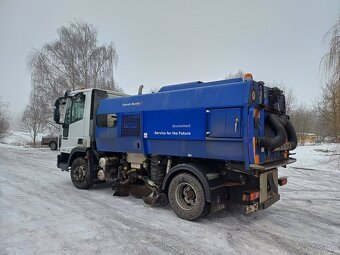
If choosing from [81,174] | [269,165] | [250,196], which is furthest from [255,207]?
[81,174]

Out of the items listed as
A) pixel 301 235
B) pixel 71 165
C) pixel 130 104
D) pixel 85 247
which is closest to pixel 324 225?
pixel 301 235

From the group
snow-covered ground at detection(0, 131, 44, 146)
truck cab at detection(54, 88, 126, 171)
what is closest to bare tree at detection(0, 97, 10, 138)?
snow-covered ground at detection(0, 131, 44, 146)

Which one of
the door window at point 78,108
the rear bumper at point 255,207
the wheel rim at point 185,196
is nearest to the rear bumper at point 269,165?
the rear bumper at point 255,207

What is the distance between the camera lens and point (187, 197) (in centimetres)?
518

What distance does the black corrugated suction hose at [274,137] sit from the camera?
445cm

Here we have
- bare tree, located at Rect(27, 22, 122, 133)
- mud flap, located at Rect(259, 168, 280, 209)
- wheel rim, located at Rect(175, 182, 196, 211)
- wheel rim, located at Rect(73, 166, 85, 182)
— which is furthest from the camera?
bare tree, located at Rect(27, 22, 122, 133)

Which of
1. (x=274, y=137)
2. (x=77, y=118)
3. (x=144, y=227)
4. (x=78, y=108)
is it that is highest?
(x=78, y=108)

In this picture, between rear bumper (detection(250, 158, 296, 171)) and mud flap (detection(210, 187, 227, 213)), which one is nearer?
rear bumper (detection(250, 158, 296, 171))

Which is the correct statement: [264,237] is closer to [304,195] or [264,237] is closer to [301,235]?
[301,235]

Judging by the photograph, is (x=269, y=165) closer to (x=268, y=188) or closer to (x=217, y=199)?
(x=268, y=188)

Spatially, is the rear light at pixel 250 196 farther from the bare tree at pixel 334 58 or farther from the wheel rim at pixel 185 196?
the bare tree at pixel 334 58

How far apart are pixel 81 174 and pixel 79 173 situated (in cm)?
8

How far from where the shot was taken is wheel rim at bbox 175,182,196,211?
512 cm

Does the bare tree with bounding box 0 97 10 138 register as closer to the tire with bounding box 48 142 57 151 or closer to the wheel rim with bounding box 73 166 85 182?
the tire with bounding box 48 142 57 151
